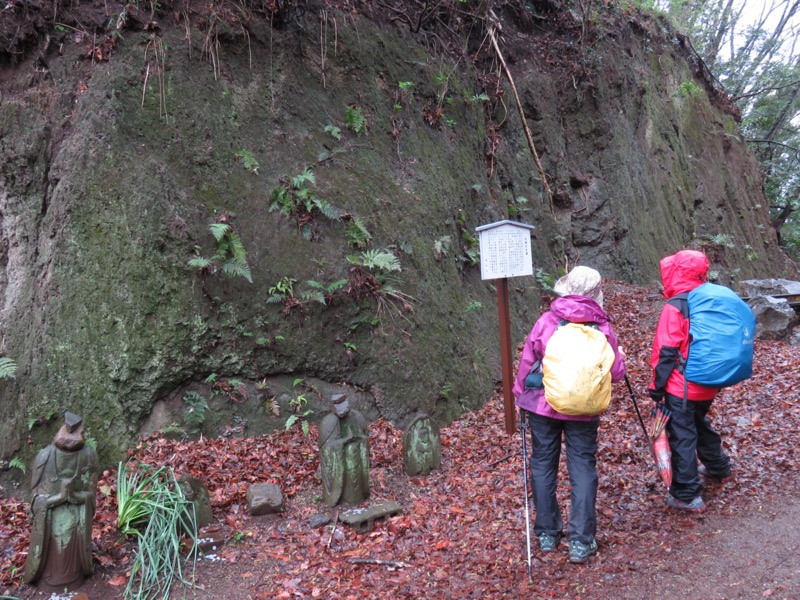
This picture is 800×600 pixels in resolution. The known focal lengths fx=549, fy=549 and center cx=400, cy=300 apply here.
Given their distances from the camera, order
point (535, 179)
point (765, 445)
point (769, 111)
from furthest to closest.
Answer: point (769, 111) < point (535, 179) < point (765, 445)

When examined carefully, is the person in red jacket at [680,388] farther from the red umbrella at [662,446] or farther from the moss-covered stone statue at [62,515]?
the moss-covered stone statue at [62,515]

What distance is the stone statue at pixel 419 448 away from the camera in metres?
6.25

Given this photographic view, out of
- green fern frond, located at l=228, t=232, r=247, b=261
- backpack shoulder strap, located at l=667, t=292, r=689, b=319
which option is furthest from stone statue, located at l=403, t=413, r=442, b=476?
green fern frond, located at l=228, t=232, r=247, b=261

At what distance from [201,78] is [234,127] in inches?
32.5

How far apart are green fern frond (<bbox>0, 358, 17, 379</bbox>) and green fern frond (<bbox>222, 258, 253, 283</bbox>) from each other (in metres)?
2.57

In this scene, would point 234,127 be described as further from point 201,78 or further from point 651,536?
point 651,536

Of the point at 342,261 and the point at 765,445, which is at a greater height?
the point at 342,261

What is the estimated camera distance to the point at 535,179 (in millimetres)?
13055

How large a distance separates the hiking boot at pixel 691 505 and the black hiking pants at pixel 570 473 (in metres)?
1.06

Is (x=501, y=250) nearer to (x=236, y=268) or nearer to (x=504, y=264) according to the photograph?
(x=504, y=264)

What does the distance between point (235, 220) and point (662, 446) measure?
18.7ft

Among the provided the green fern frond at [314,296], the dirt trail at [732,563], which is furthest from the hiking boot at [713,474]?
the green fern frond at [314,296]

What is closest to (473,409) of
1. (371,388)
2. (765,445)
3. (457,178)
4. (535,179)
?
(371,388)

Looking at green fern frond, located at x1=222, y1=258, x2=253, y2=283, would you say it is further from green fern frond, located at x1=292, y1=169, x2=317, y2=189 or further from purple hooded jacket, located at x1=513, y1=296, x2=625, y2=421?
purple hooded jacket, located at x1=513, y1=296, x2=625, y2=421
